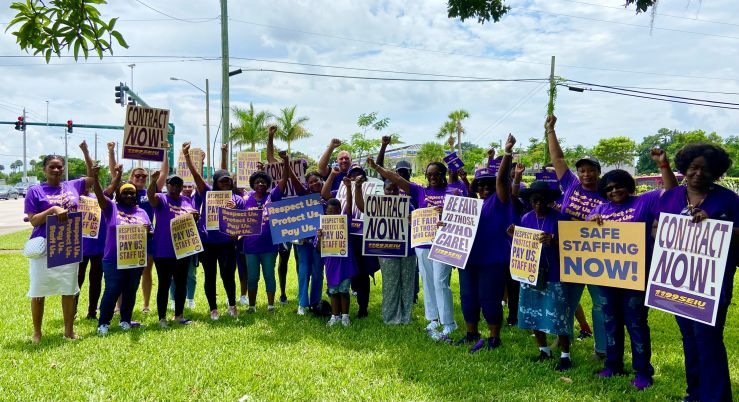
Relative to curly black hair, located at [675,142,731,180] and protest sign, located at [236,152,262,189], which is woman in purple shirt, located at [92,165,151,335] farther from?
curly black hair, located at [675,142,731,180]

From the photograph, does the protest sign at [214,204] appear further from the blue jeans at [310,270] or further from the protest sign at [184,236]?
the blue jeans at [310,270]

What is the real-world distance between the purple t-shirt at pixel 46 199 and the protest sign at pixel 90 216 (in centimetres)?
63

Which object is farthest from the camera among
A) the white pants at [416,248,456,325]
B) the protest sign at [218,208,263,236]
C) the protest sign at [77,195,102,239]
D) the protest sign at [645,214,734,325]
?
the protest sign at [218,208,263,236]

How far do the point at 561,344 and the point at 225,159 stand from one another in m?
6.33

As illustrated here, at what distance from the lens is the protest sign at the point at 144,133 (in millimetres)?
7973

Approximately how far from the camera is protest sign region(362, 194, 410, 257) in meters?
7.41

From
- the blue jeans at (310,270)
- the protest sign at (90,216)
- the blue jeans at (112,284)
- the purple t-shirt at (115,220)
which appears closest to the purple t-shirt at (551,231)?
the blue jeans at (310,270)

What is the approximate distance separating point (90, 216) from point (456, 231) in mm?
5178

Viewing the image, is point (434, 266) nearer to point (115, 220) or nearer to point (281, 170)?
point (281, 170)

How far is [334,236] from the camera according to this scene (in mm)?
7629

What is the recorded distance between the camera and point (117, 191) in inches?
289

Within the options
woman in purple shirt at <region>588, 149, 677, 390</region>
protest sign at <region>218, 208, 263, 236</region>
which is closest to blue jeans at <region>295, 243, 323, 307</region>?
protest sign at <region>218, 208, 263, 236</region>

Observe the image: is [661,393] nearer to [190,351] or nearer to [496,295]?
[496,295]

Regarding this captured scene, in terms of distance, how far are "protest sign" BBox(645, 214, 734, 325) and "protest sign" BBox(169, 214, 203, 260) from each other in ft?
18.2
